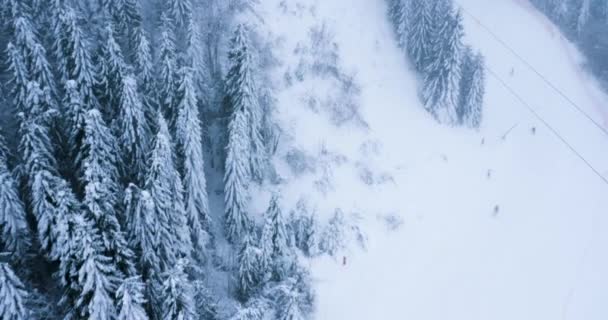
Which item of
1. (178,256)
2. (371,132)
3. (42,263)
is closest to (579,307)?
(371,132)

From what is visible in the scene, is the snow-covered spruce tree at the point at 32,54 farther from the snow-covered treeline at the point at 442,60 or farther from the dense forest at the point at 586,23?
the dense forest at the point at 586,23

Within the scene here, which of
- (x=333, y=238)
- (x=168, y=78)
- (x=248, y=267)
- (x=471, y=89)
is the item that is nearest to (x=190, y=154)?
(x=168, y=78)

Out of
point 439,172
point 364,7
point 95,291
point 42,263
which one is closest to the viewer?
point 95,291

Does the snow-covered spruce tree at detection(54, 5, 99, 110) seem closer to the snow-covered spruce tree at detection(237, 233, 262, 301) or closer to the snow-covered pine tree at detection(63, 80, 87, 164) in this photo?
the snow-covered pine tree at detection(63, 80, 87, 164)

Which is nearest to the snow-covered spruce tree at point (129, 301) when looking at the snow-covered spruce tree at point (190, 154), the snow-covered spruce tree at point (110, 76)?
the snow-covered spruce tree at point (190, 154)

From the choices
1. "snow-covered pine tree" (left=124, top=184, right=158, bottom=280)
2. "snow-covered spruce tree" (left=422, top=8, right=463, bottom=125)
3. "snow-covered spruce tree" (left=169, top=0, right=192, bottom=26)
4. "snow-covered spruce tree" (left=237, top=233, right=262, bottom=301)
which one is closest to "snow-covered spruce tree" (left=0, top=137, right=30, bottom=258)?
"snow-covered pine tree" (left=124, top=184, right=158, bottom=280)

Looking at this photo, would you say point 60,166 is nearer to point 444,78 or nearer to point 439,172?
point 439,172
